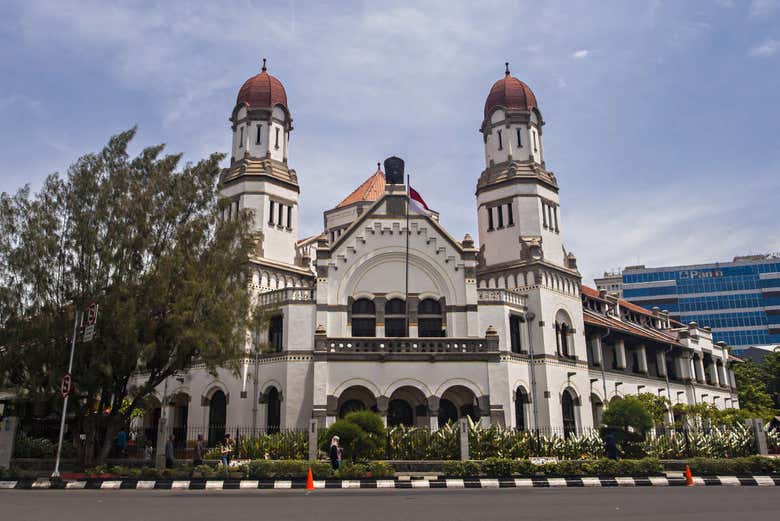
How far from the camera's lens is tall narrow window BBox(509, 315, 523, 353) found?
A: 37.5m

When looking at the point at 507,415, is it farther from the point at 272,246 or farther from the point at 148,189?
the point at 148,189

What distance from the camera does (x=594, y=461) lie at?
23.7 metres

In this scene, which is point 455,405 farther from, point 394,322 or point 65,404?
point 65,404

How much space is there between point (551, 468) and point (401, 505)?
9.80 m

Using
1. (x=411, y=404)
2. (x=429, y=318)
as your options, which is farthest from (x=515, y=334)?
(x=411, y=404)

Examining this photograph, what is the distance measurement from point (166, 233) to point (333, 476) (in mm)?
11292

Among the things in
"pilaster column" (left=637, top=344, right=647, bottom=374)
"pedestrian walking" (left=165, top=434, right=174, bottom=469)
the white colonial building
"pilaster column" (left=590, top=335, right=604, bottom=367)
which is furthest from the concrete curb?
"pilaster column" (left=637, top=344, right=647, bottom=374)

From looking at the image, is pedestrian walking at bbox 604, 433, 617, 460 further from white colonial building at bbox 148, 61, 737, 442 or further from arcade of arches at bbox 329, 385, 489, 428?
arcade of arches at bbox 329, 385, 489, 428

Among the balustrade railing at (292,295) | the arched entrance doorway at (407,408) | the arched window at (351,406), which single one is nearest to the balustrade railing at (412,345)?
the arched entrance doorway at (407,408)

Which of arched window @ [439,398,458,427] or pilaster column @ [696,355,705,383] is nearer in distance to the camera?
arched window @ [439,398,458,427]

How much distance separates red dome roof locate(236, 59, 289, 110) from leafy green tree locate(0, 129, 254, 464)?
54.2 feet

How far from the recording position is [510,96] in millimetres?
42875

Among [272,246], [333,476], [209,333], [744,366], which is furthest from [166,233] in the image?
[744,366]

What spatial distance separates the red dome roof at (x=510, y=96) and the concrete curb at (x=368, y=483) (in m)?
26.8
